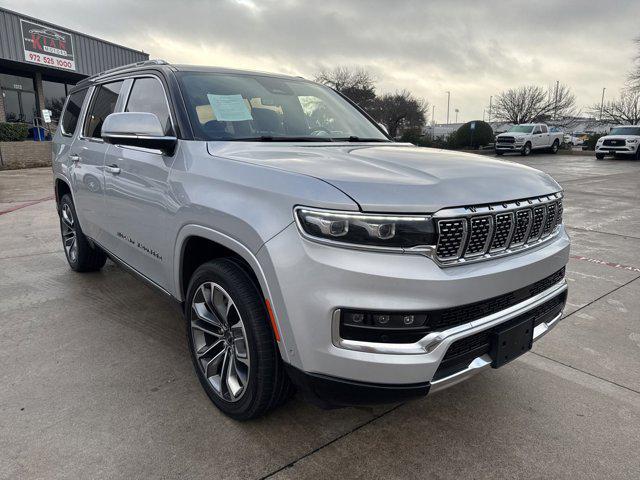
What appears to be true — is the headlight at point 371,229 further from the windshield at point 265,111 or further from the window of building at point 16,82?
the window of building at point 16,82

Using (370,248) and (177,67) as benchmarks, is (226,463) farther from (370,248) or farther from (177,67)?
(177,67)

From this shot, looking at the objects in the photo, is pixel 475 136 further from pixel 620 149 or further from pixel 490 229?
pixel 490 229

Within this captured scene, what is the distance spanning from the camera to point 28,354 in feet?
10.4

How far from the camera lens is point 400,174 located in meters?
2.10

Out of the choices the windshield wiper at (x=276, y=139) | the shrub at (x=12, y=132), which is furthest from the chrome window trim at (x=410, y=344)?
the shrub at (x=12, y=132)

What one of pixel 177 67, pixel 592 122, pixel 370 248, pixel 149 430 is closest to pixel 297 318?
pixel 370 248

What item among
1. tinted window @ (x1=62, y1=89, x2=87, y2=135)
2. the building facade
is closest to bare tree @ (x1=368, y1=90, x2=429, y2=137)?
the building facade

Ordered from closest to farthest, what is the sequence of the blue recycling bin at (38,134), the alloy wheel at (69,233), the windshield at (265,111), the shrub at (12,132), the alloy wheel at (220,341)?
Result: 1. the alloy wheel at (220,341)
2. the windshield at (265,111)
3. the alloy wheel at (69,233)
4. the shrub at (12,132)
5. the blue recycling bin at (38,134)

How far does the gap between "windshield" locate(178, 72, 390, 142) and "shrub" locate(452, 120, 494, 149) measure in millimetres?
27164

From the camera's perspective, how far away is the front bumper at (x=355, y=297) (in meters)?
1.80

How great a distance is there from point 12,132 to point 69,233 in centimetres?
1760

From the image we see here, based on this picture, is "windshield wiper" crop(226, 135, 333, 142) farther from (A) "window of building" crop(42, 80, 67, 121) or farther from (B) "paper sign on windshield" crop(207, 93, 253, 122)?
(A) "window of building" crop(42, 80, 67, 121)

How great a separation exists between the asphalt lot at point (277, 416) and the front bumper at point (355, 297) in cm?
60

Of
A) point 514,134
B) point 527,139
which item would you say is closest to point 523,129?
point 527,139
